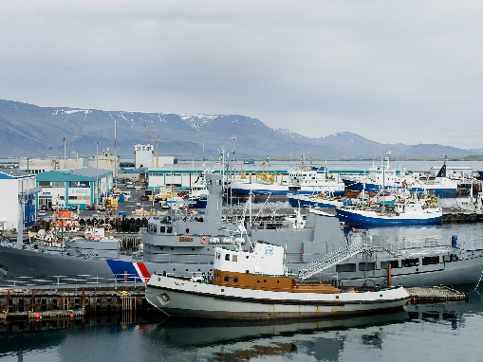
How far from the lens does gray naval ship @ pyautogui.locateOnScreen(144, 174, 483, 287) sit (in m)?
36.0

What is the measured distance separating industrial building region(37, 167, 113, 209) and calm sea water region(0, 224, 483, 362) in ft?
136

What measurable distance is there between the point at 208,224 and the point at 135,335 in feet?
25.7

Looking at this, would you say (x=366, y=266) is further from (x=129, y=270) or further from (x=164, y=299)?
(x=129, y=270)

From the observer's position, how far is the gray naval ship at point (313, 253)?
1419 inches

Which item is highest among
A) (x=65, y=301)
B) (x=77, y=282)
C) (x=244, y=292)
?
(x=244, y=292)

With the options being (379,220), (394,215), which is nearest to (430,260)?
(379,220)

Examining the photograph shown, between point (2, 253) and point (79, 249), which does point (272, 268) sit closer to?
point (79, 249)

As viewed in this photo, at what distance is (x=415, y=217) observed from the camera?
3029 inches

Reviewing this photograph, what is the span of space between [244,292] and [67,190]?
45760mm

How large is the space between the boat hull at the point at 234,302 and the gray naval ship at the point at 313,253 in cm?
198

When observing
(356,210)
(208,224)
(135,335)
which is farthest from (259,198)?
(135,335)

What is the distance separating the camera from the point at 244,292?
32000mm

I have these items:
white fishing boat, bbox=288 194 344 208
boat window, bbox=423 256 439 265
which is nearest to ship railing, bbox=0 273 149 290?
boat window, bbox=423 256 439 265

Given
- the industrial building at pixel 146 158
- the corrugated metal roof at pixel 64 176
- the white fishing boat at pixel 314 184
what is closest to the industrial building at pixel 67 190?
the corrugated metal roof at pixel 64 176
